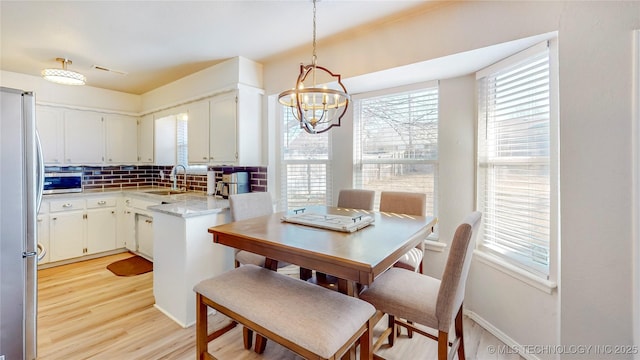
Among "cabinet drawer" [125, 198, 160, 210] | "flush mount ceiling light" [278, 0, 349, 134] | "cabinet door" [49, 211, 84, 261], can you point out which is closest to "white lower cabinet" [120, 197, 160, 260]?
"cabinet drawer" [125, 198, 160, 210]

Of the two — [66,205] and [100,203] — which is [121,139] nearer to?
[100,203]

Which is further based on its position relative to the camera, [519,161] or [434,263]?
[434,263]

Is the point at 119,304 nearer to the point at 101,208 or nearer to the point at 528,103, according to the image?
the point at 101,208

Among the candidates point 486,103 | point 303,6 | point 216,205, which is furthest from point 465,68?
point 216,205

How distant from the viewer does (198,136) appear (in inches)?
131

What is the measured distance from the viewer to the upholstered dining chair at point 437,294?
4.34 ft

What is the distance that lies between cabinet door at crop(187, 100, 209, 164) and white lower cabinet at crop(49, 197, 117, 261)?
5.19 ft

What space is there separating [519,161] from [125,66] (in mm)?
3999

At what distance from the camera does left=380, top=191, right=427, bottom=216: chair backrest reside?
2.36 meters

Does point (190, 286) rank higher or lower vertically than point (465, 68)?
lower

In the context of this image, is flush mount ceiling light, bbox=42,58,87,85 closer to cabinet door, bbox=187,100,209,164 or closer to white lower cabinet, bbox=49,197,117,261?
cabinet door, bbox=187,100,209,164

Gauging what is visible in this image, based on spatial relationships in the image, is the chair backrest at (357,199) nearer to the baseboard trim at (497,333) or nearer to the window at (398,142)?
the window at (398,142)

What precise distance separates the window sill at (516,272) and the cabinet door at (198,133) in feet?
9.84

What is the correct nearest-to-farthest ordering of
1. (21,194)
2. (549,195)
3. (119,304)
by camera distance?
1. (21,194)
2. (549,195)
3. (119,304)
